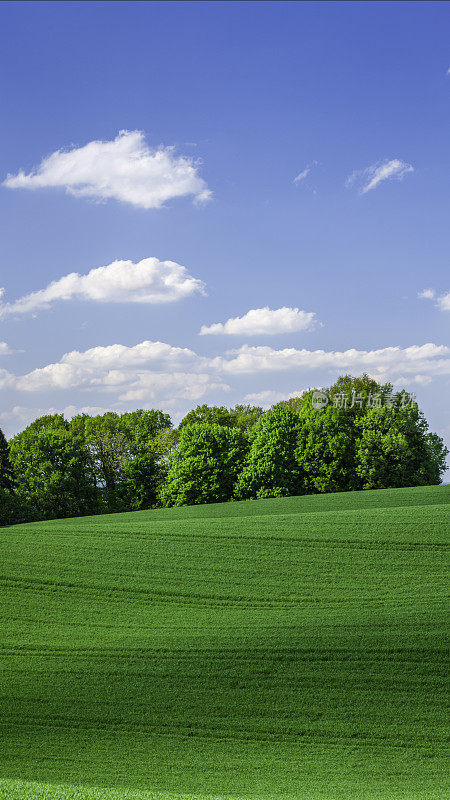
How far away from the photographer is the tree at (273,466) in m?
50.5

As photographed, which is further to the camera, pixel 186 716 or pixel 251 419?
pixel 251 419

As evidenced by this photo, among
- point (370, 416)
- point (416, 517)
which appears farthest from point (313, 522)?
point (370, 416)

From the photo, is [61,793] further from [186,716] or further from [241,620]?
[241,620]

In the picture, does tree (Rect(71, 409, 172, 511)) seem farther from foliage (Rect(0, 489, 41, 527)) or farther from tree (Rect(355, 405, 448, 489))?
tree (Rect(355, 405, 448, 489))

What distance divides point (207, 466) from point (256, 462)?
434 cm

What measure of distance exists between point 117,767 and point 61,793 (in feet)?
16.0

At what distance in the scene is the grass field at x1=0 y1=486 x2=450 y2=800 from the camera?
14633 mm

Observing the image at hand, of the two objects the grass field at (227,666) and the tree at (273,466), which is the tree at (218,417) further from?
the grass field at (227,666)

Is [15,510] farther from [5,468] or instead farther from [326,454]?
[326,454]

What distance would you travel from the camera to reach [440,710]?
16.9 metres

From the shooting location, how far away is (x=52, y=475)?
172ft

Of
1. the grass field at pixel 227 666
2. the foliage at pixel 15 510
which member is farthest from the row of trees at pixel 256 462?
the grass field at pixel 227 666

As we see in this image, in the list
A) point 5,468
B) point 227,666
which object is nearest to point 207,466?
point 5,468

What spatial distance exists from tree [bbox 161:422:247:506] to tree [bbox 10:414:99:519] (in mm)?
7784
